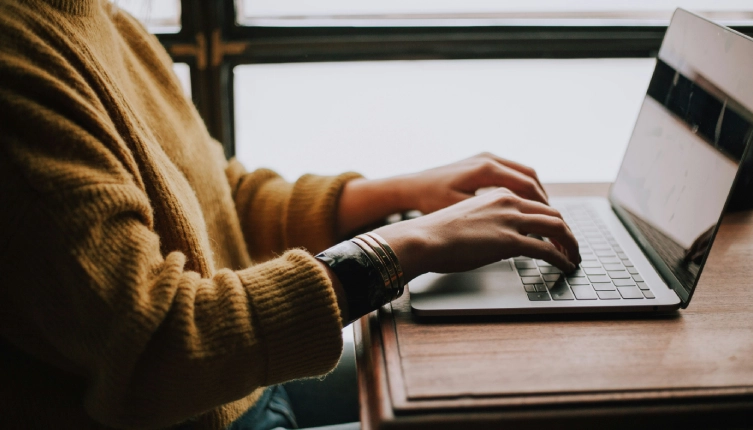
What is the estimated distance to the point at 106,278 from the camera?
1.69 ft

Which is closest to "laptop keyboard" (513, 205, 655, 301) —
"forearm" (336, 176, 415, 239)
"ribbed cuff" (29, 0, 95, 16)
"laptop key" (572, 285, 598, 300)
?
"laptop key" (572, 285, 598, 300)

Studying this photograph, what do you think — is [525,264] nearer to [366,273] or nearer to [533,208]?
[533,208]

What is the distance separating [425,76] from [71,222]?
3.51 feet

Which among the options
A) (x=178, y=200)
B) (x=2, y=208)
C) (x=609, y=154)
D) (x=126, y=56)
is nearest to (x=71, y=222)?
(x=2, y=208)

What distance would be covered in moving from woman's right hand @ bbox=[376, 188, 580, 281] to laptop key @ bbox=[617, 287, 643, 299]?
66 mm

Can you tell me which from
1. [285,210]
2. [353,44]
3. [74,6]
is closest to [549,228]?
[285,210]

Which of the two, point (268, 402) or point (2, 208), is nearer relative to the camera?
point (2, 208)

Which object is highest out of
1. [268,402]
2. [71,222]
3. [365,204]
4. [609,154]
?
[71,222]

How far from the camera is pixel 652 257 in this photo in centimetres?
78

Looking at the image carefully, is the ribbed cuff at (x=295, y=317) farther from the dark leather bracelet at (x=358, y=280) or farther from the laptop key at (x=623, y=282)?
the laptop key at (x=623, y=282)

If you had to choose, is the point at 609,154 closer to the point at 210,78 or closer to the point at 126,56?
the point at 210,78

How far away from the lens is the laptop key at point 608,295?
2.20ft

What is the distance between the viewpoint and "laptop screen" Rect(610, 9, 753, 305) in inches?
26.2

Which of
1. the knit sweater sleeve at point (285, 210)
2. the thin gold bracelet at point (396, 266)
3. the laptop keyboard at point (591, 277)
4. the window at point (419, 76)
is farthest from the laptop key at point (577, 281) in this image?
the window at point (419, 76)
